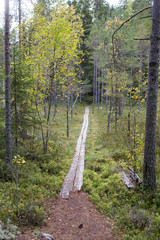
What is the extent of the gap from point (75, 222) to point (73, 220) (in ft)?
0.41

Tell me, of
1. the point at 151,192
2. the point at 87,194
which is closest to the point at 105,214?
the point at 87,194

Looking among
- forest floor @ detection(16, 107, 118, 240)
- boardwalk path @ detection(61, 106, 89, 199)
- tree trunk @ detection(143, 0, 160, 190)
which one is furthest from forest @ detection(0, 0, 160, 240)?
boardwalk path @ detection(61, 106, 89, 199)

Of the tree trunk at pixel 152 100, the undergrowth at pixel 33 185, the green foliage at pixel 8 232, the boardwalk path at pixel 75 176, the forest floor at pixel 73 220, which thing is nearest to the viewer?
the green foliage at pixel 8 232

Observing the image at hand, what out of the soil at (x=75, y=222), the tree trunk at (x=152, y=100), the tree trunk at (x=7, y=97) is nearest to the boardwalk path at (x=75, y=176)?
the soil at (x=75, y=222)

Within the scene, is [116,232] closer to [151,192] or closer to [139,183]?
[151,192]

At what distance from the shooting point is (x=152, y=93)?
5.65m

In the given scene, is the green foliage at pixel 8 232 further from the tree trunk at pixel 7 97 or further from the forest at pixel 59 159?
the tree trunk at pixel 7 97

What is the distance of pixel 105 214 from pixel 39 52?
27.9 ft

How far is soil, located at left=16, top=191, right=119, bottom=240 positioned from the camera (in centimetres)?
446

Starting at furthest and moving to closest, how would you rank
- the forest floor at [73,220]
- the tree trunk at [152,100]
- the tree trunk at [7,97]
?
the tree trunk at [7,97], the tree trunk at [152,100], the forest floor at [73,220]

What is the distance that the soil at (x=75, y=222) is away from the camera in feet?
14.6

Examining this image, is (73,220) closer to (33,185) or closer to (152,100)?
(33,185)

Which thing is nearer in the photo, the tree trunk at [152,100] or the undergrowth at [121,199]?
the undergrowth at [121,199]

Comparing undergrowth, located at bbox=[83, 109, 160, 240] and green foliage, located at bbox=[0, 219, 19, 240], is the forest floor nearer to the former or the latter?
green foliage, located at bbox=[0, 219, 19, 240]
